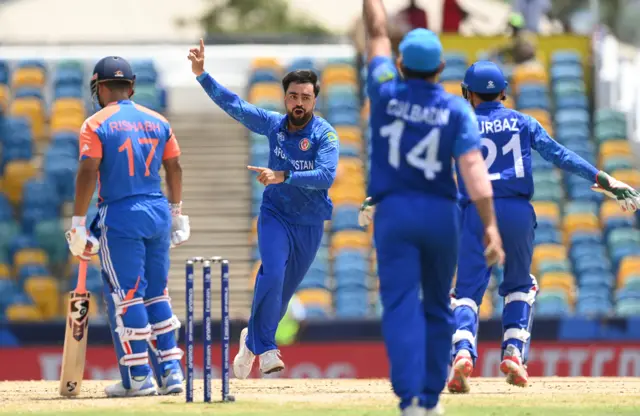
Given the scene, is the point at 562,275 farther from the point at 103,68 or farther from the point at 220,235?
the point at 103,68

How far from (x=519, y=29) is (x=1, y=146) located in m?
7.59

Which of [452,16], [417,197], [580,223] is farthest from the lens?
[452,16]

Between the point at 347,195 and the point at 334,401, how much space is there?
33.4 feet

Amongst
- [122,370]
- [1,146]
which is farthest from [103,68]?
[1,146]

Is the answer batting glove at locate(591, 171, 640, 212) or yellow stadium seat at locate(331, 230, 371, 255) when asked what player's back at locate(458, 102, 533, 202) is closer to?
batting glove at locate(591, 171, 640, 212)

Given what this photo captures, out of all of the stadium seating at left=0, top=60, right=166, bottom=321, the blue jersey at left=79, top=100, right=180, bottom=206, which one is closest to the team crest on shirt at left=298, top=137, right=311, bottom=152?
the blue jersey at left=79, top=100, right=180, bottom=206

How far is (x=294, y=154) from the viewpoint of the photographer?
10938 millimetres

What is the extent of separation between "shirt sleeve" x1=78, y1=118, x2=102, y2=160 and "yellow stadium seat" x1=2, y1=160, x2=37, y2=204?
10.5 metres

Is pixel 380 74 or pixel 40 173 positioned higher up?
pixel 40 173

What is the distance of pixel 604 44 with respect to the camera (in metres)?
22.3

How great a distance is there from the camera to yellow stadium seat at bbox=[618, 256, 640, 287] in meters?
18.8

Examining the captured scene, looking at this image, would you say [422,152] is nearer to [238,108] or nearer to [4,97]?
[238,108]

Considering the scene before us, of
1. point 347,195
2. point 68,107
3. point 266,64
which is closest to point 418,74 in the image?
point 347,195

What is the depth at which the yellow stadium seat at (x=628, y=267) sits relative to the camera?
18797mm
